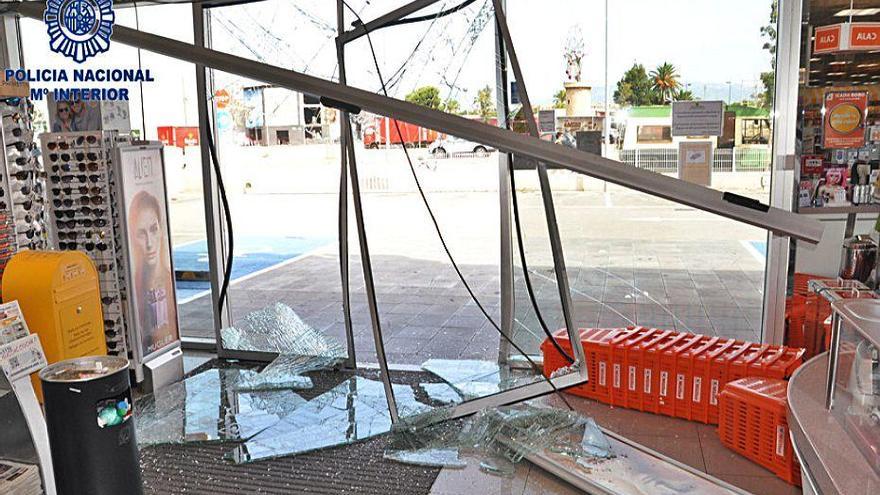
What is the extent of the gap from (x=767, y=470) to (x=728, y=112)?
216cm

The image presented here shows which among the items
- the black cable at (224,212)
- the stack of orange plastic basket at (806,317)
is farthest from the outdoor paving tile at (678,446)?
the black cable at (224,212)

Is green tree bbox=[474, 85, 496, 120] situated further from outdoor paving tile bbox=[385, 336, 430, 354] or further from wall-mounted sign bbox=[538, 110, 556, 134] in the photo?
outdoor paving tile bbox=[385, 336, 430, 354]

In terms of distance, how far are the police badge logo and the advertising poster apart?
4.34m

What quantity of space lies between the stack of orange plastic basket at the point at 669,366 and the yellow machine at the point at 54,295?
2.84 metres

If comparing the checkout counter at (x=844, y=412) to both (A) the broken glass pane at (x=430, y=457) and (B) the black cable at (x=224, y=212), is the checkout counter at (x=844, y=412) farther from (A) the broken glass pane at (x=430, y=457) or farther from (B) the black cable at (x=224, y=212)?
(B) the black cable at (x=224, y=212)

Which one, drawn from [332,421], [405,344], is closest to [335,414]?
[332,421]

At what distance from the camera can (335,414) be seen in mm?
4215

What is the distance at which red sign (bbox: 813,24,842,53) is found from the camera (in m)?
4.16

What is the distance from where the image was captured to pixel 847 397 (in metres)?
2.18

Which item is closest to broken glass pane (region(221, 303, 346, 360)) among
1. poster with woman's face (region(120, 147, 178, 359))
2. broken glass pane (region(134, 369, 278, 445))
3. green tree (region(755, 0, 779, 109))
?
broken glass pane (region(134, 369, 278, 445))

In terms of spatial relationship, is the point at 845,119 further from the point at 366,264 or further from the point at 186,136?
the point at 186,136

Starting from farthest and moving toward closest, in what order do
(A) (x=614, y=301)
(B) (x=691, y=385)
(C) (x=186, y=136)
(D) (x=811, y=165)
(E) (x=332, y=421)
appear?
(C) (x=186, y=136)
(A) (x=614, y=301)
(D) (x=811, y=165)
(E) (x=332, y=421)
(B) (x=691, y=385)

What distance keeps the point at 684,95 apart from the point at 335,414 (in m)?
2.89

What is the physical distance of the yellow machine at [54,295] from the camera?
4.14 m
